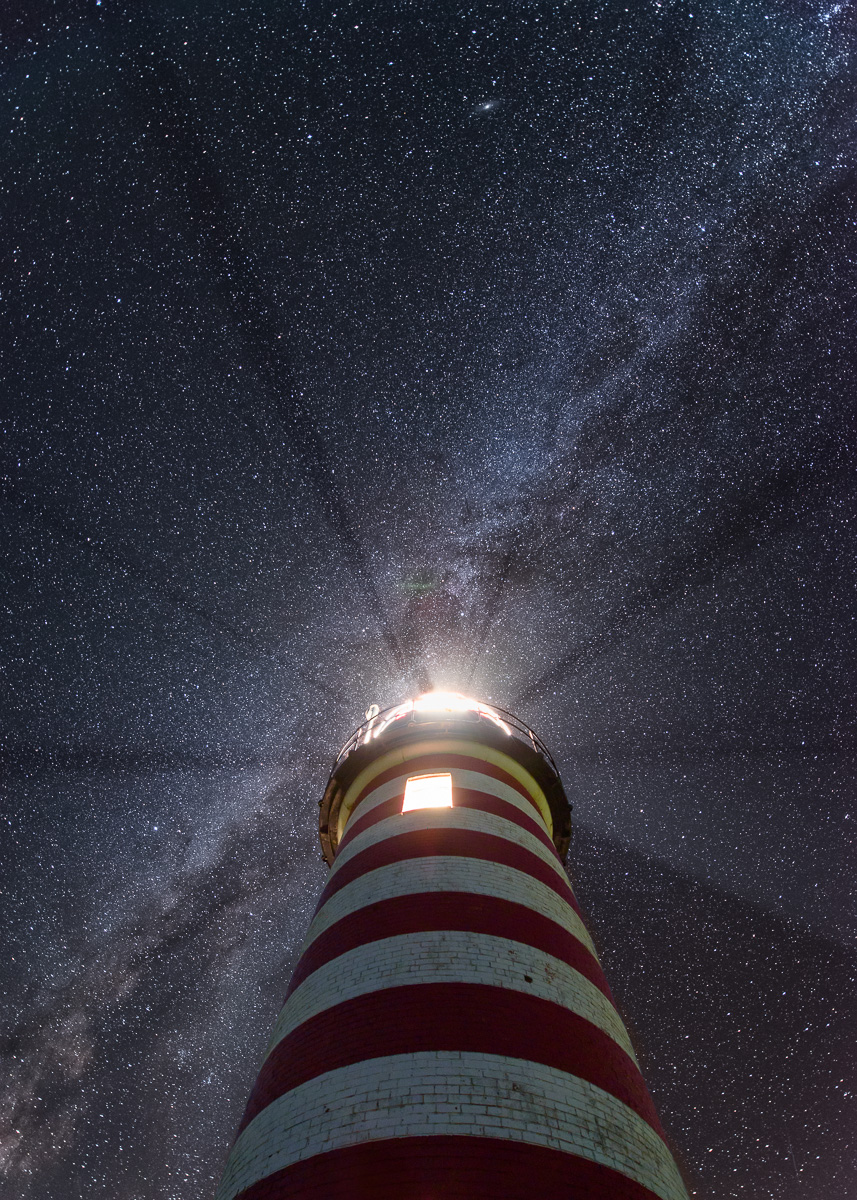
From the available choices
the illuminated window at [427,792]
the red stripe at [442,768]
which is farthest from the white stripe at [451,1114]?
the red stripe at [442,768]

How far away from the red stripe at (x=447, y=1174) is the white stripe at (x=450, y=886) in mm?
2771

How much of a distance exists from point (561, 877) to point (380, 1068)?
4.49m

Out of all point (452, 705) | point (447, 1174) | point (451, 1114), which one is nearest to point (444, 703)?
point (452, 705)

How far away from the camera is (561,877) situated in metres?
9.25

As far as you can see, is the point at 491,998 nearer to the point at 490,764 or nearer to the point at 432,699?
the point at 490,764

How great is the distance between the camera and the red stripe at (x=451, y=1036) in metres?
5.68

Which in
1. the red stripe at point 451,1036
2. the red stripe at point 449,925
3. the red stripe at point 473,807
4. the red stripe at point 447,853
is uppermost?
the red stripe at point 473,807

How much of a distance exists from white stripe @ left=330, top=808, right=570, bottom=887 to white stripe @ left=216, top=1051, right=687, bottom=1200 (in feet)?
11.0

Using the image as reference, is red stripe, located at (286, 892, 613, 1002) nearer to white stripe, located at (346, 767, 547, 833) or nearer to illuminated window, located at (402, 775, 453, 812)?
illuminated window, located at (402, 775, 453, 812)

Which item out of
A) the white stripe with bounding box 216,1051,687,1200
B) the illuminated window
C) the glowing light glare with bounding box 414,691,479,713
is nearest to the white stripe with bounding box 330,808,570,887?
the illuminated window

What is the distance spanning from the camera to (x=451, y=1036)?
5.65 m

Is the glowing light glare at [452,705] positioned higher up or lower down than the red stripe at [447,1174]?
higher up

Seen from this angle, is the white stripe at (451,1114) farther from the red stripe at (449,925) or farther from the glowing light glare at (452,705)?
the glowing light glare at (452,705)

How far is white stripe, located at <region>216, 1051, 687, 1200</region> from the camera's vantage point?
4977 mm
